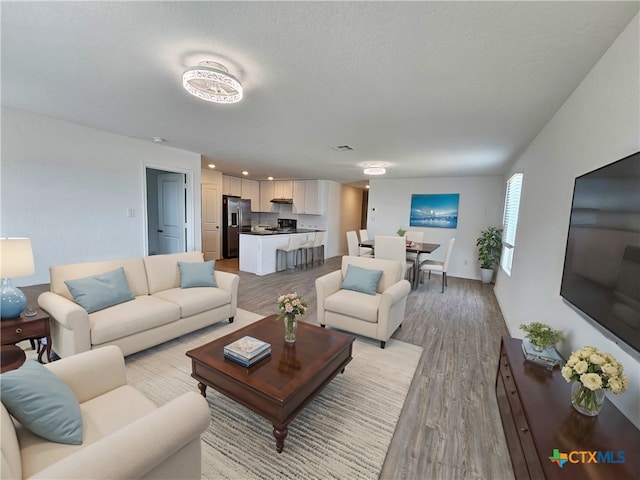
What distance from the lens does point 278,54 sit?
174 cm

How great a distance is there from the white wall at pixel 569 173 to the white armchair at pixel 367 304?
126cm

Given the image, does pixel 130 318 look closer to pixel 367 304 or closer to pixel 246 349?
pixel 246 349

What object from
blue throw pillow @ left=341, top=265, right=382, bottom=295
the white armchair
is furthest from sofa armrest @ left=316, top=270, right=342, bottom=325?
blue throw pillow @ left=341, top=265, right=382, bottom=295

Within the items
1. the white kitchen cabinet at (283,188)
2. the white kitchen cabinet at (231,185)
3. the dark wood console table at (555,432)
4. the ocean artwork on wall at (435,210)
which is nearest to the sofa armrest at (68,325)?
the dark wood console table at (555,432)

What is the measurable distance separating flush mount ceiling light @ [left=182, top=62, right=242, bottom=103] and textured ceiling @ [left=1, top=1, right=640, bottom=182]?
0.30 feet

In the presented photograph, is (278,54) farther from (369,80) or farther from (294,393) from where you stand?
(294,393)

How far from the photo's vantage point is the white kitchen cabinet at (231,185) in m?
7.33

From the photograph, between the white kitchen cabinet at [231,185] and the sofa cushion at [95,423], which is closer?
the sofa cushion at [95,423]

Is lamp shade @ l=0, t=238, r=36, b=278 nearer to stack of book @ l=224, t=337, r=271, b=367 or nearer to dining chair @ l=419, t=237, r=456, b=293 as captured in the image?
stack of book @ l=224, t=337, r=271, b=367

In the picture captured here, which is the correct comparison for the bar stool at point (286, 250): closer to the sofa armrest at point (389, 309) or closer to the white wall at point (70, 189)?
the white wall at point (70, 189)

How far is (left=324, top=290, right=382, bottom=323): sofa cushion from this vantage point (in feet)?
9.21

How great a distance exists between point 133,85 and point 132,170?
2276mm

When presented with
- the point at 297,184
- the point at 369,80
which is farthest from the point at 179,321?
the point at 297,184

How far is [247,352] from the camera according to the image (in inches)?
70.7
